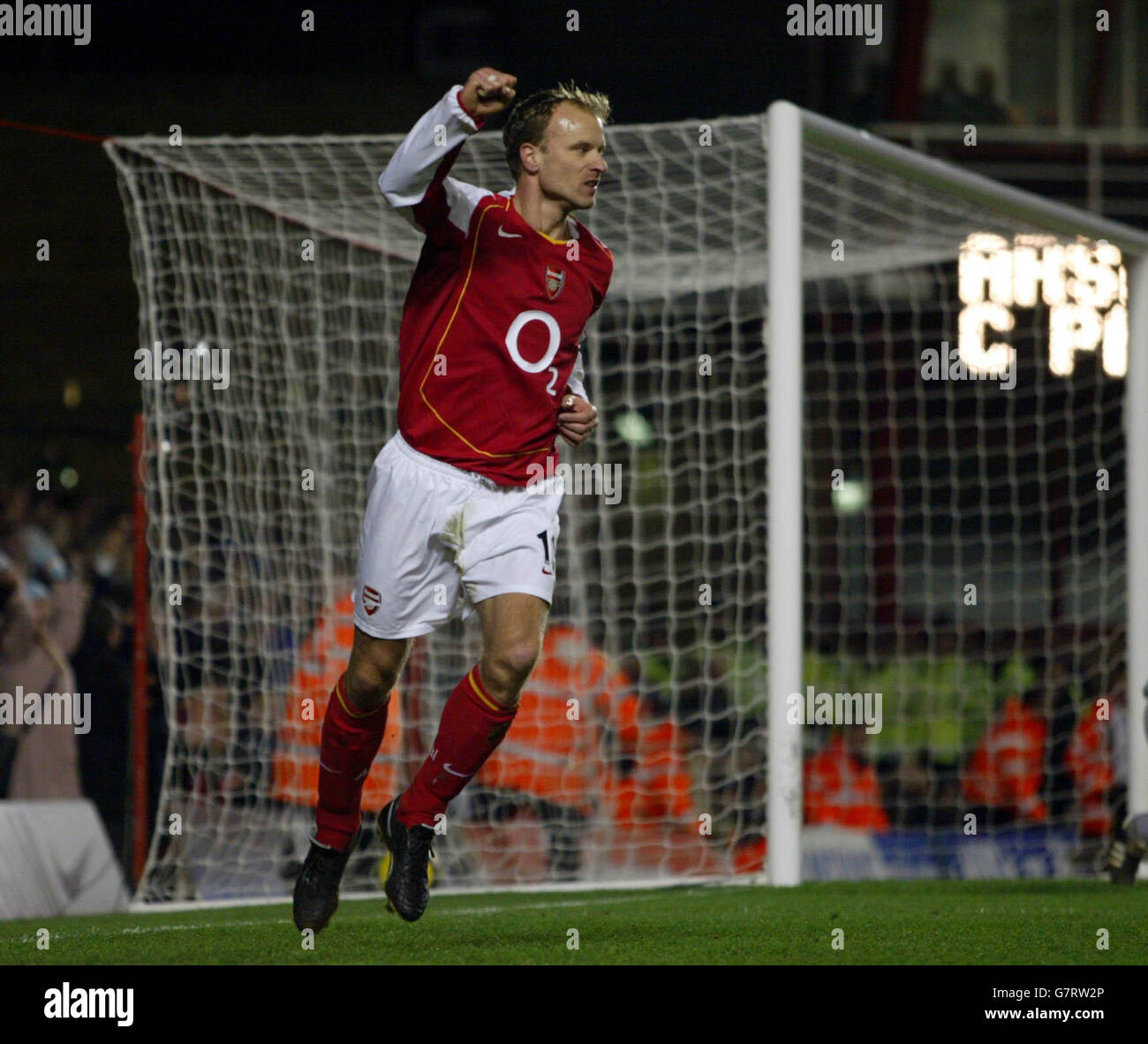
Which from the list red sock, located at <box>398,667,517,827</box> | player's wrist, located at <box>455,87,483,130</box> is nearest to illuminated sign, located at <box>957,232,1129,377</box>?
red sock, located at <box>398,667,517,827</box>

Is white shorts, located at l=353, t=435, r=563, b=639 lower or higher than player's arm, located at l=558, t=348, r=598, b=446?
lower

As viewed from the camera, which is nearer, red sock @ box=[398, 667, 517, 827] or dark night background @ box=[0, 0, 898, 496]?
red sock @ box=[398, 667, 517, 827]

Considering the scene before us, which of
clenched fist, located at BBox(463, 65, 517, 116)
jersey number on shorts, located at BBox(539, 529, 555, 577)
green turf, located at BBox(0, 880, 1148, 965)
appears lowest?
green turf, located at BBox(0, 880, 1148, 965)

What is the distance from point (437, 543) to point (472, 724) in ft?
1.52

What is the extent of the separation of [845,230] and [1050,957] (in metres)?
5.49

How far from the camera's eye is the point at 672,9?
15805 mm

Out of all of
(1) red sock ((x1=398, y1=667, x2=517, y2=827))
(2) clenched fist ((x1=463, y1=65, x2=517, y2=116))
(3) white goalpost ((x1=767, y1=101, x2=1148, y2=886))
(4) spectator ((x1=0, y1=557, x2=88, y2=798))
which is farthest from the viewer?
(4) spectator ((x1=0, y1=557, x2=88, y2=798))

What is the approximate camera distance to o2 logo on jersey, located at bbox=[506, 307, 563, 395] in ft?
14.8

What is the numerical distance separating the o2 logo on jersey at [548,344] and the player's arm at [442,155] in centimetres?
28

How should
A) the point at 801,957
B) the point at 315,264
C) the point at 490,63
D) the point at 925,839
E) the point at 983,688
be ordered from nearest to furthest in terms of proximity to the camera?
the point at 801,957, the point at 315,264, the point at 925,839, the point at 983,688, the point at 490,63

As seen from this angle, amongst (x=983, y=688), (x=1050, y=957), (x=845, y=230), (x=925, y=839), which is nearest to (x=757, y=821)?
(x=925, y=839)

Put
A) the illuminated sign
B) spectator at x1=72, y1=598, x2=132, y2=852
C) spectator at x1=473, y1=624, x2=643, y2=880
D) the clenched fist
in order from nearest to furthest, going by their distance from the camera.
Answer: the clenched fist
spectator at x1=72, y1=598, x2=132, y2=852
spectator at x1=473, y1=624, x2=643, y2=880
the illuminated sign

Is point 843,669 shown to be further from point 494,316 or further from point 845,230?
point 494,316

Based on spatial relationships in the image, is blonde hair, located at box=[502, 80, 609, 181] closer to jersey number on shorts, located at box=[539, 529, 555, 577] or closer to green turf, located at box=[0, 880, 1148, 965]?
jersey number on shorts, located at box=[539, 529, 555, 577]
